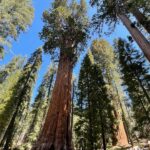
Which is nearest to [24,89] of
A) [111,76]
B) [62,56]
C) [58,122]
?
[111,76]

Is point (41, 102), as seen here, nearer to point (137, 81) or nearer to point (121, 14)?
point (137, 81)

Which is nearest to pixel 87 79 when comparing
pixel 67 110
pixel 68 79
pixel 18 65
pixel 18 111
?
pixel 18 111

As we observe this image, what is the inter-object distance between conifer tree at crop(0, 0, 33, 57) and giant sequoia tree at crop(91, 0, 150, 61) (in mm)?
7012

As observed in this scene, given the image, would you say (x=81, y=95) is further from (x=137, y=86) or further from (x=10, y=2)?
(x=10, y=2)

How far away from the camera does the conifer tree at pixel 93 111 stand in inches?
760

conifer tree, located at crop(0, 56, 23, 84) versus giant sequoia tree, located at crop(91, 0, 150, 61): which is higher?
conifer tree, located at crop(0, 56, 23, 84)

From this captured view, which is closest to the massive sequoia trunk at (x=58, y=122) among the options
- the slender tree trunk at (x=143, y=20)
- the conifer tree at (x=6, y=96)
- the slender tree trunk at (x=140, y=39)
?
the slender tree trunk at (x=140, y=39)

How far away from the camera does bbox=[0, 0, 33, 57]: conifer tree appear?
15898 mm

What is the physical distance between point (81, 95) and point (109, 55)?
22.1ft

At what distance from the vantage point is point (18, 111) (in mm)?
25203

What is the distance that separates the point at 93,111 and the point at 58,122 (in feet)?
43.1

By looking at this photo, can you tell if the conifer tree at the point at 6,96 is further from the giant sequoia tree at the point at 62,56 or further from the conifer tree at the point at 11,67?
the giant sequoia tree at the point at 62,56

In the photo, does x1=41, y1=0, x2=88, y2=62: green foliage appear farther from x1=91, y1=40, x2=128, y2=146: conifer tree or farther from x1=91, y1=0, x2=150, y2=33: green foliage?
x1=91, y1=40, x2=128, y2=146: conifer tree

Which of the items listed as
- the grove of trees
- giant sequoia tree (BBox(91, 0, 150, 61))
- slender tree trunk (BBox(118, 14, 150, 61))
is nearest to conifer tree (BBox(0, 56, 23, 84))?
the grove of trees
